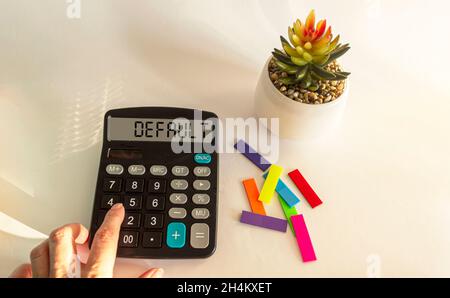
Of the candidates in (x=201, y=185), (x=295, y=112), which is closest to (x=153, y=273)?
(x=201, y=185)

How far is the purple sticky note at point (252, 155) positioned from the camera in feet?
1.61

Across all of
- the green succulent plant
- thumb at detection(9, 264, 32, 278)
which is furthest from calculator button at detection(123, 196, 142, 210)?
the green succulent plant

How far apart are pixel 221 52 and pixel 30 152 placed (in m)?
0.29

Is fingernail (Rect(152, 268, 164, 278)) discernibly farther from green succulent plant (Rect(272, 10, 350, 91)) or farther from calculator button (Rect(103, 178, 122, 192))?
green succulent plant (Rect(272, 10, 350, 91))

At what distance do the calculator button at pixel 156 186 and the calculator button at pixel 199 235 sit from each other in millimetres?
56

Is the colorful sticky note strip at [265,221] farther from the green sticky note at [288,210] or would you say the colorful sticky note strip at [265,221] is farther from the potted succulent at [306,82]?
the potted succulent at [306,82]

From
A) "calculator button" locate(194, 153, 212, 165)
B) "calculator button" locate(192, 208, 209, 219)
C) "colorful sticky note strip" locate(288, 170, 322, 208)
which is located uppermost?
"calculator button" locate(194, 153, 212, 165)

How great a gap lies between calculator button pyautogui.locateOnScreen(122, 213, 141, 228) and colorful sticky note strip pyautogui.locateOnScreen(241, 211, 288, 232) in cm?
12

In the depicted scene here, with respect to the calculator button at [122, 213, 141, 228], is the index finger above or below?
below

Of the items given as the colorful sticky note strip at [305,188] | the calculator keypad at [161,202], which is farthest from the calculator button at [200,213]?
the colorful sticky note strip at [305,188]

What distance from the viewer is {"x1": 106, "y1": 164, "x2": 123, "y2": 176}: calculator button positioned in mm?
457

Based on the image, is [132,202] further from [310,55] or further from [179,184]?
[310,55]

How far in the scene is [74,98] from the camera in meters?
0.53
